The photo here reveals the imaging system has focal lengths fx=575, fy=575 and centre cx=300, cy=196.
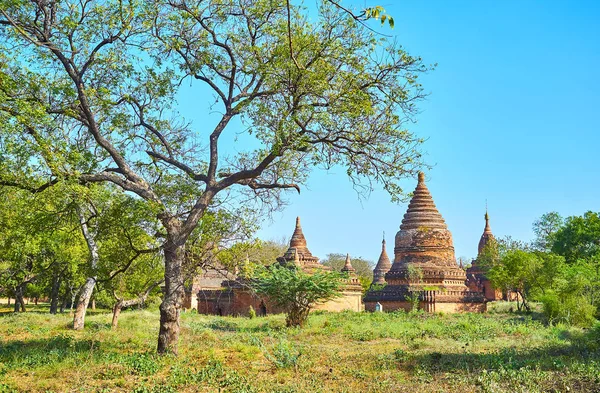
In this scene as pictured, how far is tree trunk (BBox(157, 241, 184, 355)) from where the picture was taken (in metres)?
10.6

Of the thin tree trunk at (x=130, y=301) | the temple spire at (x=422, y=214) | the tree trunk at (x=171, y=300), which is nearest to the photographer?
the tree trunk at (x=171, y=300)

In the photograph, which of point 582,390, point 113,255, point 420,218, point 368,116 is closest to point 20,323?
point 113,255

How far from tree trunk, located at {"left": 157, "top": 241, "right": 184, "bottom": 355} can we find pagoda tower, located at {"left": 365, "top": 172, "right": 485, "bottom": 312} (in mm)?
21141

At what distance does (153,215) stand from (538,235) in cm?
4491

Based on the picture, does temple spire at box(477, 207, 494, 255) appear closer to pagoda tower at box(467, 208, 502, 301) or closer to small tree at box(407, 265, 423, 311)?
pagoda tower at box(467, 208, 502, 301)

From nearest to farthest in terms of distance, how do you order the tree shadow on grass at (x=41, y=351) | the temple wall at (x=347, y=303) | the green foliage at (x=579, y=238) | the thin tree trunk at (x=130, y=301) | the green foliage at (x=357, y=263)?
the tree shadow on grass at (x=41, y=351) < the thin tree trunk at (x=130, y=301) < the temple wall at (x=347, y=303) < the green foliage at (x=579, y=238) < the green foliage at (x=357, y=263)

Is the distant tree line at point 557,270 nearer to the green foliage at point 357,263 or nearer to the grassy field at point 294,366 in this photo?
the grassy field at point 294,366

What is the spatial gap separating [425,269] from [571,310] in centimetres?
1245

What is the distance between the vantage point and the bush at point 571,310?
66.8 ft

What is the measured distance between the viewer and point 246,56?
11.4 m

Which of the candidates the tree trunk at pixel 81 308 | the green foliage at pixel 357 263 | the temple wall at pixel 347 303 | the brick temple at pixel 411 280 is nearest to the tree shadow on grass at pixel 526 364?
the tree trunk at pixel 81 308

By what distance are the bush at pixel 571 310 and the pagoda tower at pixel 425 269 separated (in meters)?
8.02

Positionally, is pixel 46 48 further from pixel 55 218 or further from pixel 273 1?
pixel 273 1

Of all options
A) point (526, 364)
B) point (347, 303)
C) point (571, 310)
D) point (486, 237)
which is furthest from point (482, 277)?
point (526, 364)
